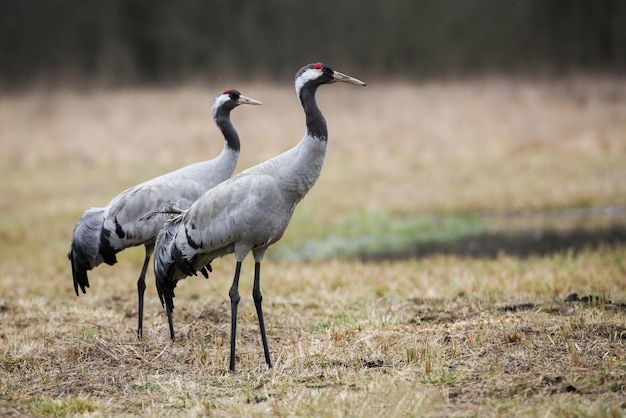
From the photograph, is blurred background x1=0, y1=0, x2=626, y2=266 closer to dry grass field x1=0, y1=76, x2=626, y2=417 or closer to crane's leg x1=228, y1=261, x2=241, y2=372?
dry grass field x1=0, y1=76, x2=626, y2=417

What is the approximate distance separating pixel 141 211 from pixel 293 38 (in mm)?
21384

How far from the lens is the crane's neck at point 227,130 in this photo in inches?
Result: 262

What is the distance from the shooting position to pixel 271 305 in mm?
7387

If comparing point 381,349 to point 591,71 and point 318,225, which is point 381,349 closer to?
point 318,225

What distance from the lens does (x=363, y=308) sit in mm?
7090

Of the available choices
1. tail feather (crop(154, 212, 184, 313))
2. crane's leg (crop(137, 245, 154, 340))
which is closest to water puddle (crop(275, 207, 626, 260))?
crane's leg (crop(137, 245, 154, 340))

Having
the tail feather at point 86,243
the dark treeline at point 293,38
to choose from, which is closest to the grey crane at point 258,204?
the tail feather at point 86,243

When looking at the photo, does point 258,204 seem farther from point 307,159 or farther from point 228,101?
point 228,101

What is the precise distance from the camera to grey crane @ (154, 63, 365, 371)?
5387 mm

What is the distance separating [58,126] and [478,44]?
487 inches

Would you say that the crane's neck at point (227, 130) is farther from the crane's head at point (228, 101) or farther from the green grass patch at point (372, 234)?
the green grass patch at point (372, 234)

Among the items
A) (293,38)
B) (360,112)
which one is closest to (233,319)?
(360,112)

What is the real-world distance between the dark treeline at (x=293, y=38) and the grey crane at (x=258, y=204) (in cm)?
2056

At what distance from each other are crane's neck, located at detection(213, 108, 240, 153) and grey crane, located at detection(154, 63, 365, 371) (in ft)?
3.43
